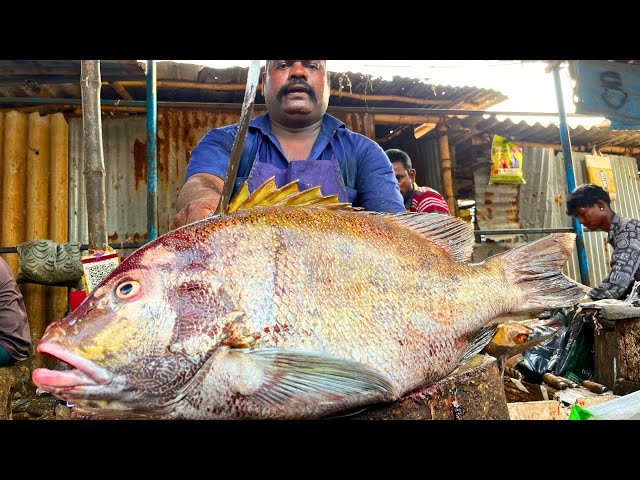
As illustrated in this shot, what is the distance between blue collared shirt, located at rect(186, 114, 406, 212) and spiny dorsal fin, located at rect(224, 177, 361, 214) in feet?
2.50

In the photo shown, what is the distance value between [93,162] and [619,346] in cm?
423

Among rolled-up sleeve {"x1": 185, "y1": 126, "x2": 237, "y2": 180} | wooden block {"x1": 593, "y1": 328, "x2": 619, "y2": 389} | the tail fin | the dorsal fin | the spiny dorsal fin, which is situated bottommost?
wooden block {"x1": 593, "y1": 328, "x2": 619, "y2": 389}

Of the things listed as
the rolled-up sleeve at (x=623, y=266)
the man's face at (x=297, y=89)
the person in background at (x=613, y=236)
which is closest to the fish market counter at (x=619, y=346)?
the person in background at (x=613, y=236)

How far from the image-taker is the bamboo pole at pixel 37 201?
17.4ft

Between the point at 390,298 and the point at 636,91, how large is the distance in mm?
6779

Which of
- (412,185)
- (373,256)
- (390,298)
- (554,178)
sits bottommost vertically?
(390,298)

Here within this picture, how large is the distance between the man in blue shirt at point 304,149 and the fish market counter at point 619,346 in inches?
107

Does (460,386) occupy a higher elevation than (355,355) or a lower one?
lower

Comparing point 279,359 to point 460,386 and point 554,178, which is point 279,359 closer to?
point 460,386

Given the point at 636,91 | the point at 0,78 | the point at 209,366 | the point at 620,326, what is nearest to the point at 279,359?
the point at 209,366

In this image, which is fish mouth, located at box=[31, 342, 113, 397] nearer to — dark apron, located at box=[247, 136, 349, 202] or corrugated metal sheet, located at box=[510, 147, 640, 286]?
dark apron, located at box=[247, 136, 349, 202]

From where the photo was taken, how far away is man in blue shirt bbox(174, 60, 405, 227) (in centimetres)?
207

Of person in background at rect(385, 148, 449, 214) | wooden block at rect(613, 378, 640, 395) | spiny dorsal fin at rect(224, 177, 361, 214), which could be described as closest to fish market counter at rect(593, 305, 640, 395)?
wooden block at rect(613, 378, 640, 395)
